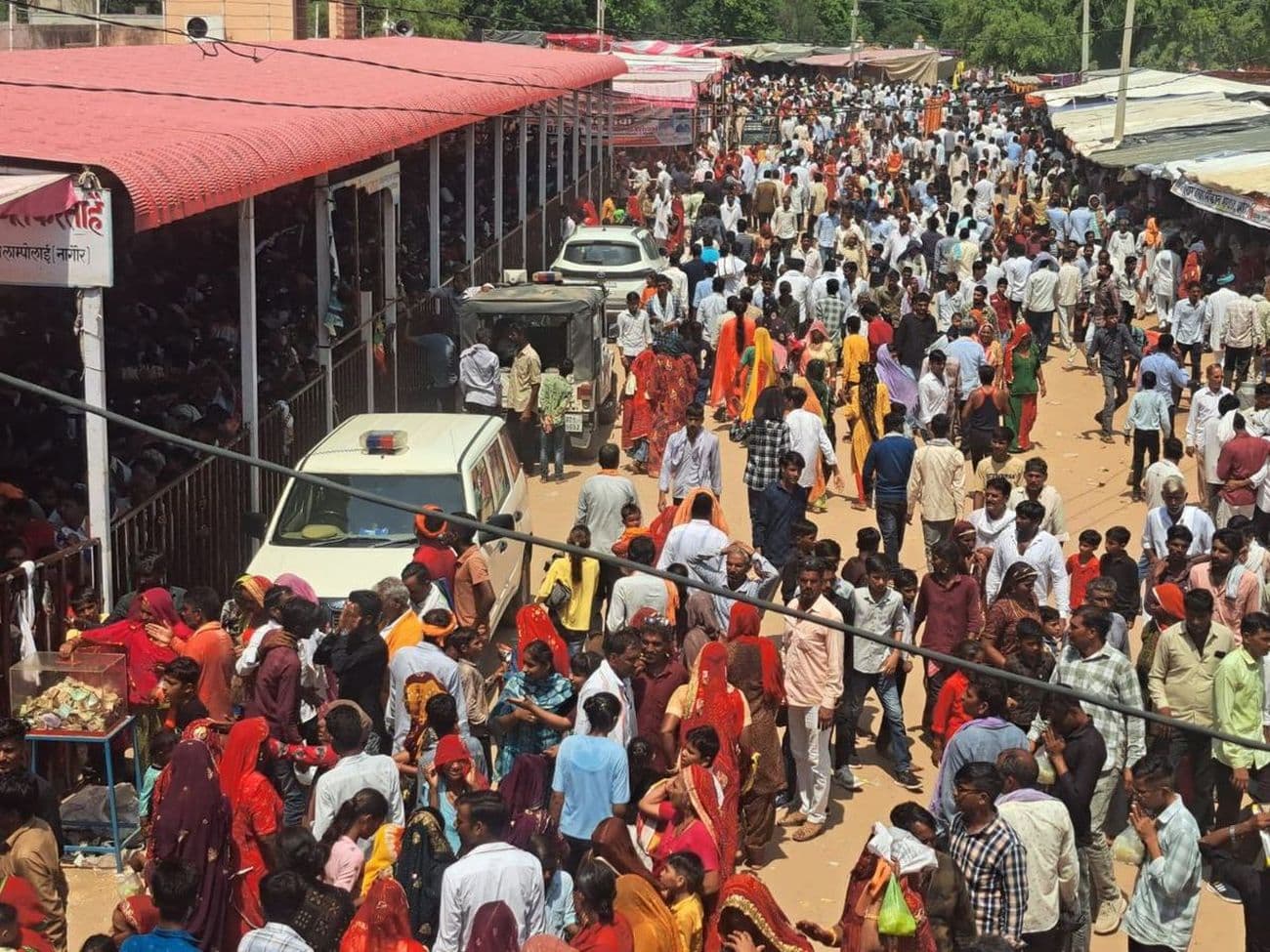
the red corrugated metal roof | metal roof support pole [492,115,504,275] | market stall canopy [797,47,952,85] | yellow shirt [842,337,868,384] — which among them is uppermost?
market stall canopy [797,47,952,85]

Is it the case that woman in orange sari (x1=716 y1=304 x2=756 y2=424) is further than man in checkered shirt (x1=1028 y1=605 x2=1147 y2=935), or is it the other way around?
woman in orange sari (x1=716 y1=304 x2=756 y2=424)

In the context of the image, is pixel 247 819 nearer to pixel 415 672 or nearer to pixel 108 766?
pixel 415 672

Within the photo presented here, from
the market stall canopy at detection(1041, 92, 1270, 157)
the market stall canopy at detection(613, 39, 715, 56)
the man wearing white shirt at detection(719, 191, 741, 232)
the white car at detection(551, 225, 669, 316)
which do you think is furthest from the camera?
the market stall canopy at detection(613, 39, 715, 56)

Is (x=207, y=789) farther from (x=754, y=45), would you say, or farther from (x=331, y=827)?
(x=754, y=45)

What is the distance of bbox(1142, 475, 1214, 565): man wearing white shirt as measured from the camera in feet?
39.2

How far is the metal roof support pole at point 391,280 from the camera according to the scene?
18.5 meters

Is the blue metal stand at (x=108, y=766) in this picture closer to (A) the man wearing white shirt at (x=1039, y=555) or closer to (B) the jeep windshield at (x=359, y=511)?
(B) the jeep windshield at (x=359, y=511)

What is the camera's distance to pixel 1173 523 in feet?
39.6

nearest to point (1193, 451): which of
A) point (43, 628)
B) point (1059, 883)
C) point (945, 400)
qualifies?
point (945, 400)

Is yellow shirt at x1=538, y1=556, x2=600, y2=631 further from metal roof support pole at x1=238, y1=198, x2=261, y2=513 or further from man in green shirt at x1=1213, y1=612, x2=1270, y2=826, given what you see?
man in green shirt at x1=1213, y1=612, x2=1270, y2=826

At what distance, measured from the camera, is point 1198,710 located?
9359 millimetres

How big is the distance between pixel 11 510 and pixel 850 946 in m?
6.36


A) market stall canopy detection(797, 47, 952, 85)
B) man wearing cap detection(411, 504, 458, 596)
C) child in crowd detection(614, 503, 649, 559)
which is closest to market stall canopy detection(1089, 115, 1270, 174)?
child in crowd detection(614, 503, 649, 559)

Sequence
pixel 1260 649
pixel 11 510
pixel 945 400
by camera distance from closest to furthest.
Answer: pixel 1260 649 < pixel 11 510 < pixel 945 400
